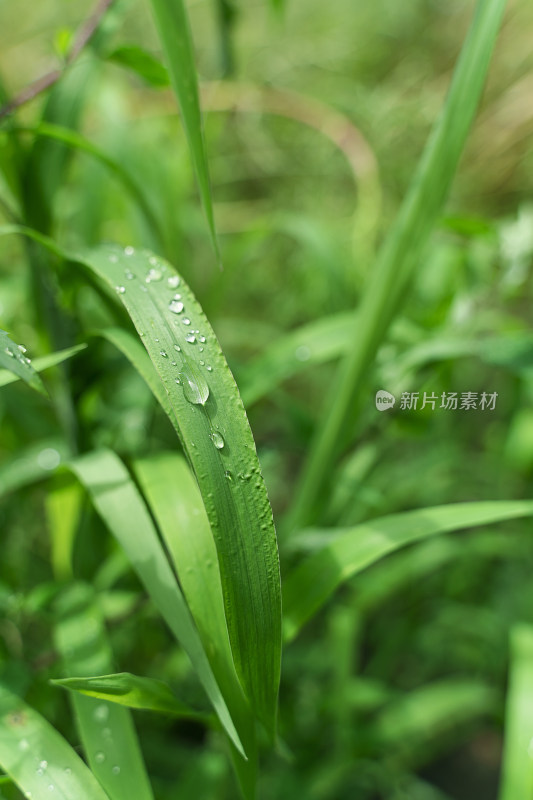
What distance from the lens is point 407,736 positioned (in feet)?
2.59

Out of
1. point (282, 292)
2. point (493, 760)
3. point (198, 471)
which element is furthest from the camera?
point (282, 292)

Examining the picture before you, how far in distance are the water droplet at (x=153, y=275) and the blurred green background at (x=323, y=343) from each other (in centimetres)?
14

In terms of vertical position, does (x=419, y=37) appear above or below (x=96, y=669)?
above

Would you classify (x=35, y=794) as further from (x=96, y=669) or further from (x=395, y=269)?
(x=395, y=269)

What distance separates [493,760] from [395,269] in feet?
2.76

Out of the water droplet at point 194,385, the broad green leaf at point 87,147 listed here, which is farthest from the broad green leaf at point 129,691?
the broad green leaf at point 87,147

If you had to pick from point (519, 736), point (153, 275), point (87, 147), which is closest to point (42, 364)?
point (153, 275)

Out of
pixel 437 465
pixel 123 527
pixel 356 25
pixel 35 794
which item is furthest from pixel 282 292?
pixel 35 794

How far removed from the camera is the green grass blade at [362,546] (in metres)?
0.39

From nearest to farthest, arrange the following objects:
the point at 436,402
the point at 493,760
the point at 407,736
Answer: the point at 436,402 < the point at 407,736 < the point at 493,760

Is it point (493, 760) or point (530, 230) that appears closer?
point (530, 230)

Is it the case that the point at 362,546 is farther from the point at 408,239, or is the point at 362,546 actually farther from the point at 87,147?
the point at 87,147

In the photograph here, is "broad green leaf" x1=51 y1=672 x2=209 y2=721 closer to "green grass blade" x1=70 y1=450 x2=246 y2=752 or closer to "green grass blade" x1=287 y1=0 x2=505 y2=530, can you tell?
"green grass blade" x1=70 y1=450 x2=246 y2=752

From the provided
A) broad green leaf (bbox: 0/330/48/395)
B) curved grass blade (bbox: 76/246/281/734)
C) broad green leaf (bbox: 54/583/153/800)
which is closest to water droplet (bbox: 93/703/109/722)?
broad green leaf (bbox: 54/583/153/800)
